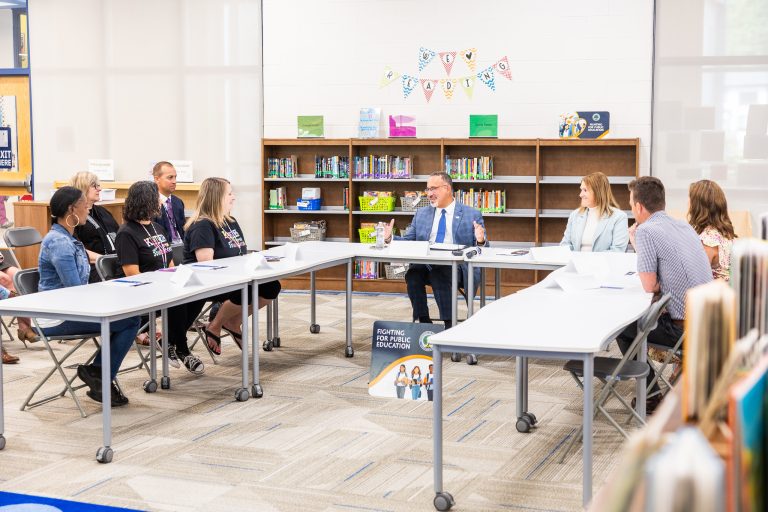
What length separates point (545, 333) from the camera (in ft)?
11.0

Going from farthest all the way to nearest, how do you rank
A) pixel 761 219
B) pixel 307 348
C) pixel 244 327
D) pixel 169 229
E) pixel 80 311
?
pixel 169 229 → pixel 307 348 → pixel 244 327 → pixel 80 311 → pixel 761 219

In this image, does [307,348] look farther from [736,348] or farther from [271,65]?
[736,348]

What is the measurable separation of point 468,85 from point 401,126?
2.70ft

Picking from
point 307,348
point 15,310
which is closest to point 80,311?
point 15,310

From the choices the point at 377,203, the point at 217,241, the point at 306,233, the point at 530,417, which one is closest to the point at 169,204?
the point at 217,241

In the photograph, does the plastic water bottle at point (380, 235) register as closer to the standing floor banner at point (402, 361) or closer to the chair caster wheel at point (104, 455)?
the standing floor banner at point (402, 361)

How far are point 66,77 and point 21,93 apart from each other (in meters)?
0.65

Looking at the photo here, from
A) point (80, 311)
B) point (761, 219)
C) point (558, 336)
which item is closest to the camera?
point (761, 219)

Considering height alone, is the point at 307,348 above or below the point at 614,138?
below

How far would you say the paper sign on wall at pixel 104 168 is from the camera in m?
9.97

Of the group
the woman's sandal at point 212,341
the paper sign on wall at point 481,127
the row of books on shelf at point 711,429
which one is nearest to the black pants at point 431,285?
the woman's sandal at point 212,341

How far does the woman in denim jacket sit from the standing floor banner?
1.43 metres

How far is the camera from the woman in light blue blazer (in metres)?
6.39

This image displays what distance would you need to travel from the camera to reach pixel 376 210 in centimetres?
915
